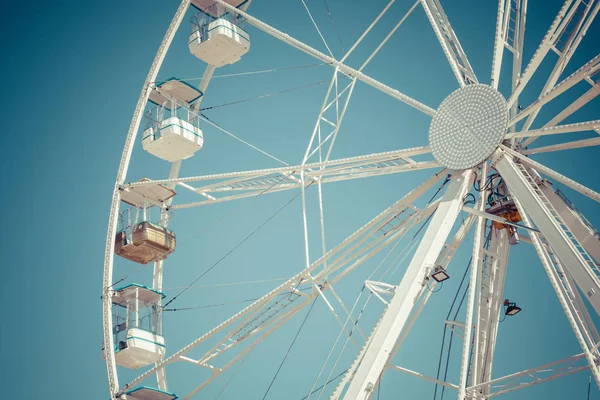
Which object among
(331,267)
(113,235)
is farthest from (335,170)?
(113,235)

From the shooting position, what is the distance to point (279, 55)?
73250mm

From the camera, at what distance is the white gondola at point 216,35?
2689 centimetres

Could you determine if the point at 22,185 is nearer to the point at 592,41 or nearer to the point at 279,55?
the point at 279,55

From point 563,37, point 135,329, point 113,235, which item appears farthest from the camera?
point 113,235

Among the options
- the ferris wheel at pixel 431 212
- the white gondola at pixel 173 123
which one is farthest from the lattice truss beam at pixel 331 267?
the white gondola at pixel 173 123

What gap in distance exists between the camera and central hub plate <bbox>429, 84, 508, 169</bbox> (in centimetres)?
1905

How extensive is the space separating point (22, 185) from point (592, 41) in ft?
112

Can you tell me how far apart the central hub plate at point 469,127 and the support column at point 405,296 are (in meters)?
0.40

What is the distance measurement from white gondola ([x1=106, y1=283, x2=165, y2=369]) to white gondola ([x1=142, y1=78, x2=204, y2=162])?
A: 375 cm

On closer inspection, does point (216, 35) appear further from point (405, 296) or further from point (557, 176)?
point (557, 176)

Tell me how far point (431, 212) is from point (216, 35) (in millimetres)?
9435

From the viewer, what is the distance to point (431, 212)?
20.1 meters

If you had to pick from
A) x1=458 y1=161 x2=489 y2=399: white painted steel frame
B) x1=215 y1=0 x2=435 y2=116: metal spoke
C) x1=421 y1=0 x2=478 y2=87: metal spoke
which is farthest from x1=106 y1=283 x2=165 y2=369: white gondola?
x1=421 y1=0 x2=478 y2=87: metal spoke

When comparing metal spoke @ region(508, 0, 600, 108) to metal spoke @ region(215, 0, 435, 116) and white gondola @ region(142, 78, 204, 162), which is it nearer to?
metal spoke @ region(215, 0, 435, 116)
